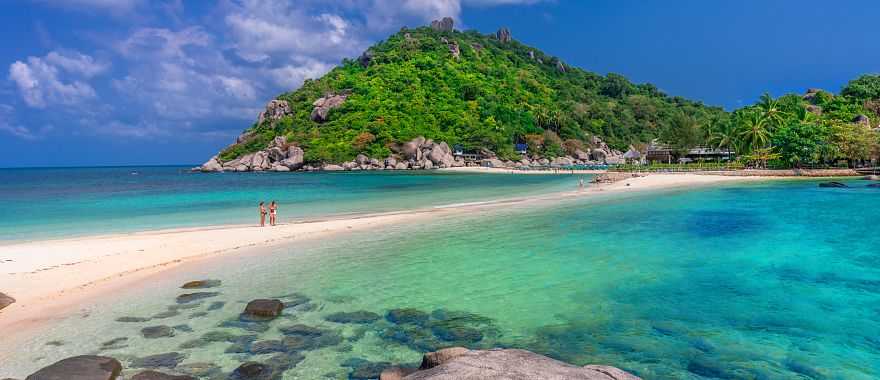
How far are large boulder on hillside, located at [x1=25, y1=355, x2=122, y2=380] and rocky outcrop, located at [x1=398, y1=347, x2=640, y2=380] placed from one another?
5.21 metres

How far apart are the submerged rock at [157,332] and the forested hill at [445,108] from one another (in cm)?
11353

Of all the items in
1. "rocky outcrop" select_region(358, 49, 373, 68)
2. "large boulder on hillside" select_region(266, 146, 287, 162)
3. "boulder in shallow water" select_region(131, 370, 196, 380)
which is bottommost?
"boulder in shallow water" select_region(131, 370, 196, 380)

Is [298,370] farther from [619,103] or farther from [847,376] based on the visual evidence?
[619,103]

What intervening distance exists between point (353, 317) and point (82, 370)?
481 centimetres

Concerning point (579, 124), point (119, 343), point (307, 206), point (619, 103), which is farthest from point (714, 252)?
point (619, 103)

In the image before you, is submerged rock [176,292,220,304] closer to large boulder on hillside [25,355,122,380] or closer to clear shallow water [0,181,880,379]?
clear shallow water [0,181,880,379]

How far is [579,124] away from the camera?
152 metres

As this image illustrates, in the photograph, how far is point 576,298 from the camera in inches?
454

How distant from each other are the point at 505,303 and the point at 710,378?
4.73 meters

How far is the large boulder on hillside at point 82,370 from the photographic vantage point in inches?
260

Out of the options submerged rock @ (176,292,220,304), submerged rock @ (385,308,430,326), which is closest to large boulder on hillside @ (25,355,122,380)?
submerged rock @ (176,292,220,304)

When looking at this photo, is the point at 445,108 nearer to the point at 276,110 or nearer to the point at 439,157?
the point at 439,157

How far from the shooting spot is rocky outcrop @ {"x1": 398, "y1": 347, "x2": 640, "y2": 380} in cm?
435

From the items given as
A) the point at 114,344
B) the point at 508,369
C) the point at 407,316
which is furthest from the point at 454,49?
the point at 508,369
